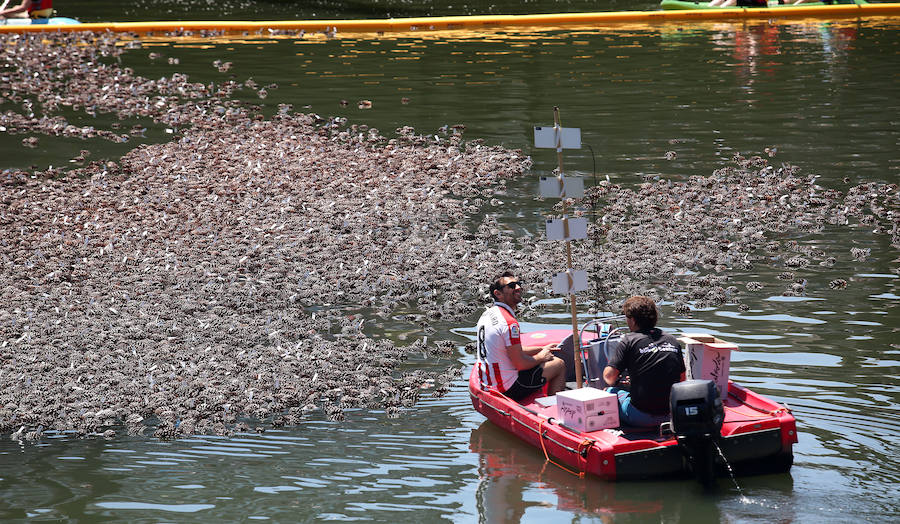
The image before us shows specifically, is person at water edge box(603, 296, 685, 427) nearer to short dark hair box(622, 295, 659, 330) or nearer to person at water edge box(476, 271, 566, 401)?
short dark hair box(622, 295, 659, 330)

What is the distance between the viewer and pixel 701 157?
739 inches

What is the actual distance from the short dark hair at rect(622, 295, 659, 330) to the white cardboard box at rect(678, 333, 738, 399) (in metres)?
0.52

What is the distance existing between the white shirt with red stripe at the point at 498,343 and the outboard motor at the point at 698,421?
5.60ft

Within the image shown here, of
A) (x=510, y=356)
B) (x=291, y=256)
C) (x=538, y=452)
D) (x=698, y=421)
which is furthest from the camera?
(x=291, y=256)

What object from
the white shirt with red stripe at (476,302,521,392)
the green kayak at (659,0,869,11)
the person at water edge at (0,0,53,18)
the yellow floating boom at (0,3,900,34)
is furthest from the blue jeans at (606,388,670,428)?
the person at water edge at (0,0,53,18)

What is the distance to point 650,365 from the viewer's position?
855cm

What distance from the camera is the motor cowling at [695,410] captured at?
8109 millimetres

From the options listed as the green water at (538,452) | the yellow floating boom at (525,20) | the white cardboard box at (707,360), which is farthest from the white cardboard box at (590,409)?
the yellow floating boom at (525,20)

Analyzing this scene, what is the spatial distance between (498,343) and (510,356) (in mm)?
146

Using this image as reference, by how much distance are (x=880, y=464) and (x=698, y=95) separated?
16.3m

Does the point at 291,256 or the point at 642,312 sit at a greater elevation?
A: the point at 642,312

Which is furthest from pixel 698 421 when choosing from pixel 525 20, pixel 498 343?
pixel 525 20

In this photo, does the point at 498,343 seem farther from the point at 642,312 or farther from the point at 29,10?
the point at 29,10

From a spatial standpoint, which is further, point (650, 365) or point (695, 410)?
point (650, 365)
